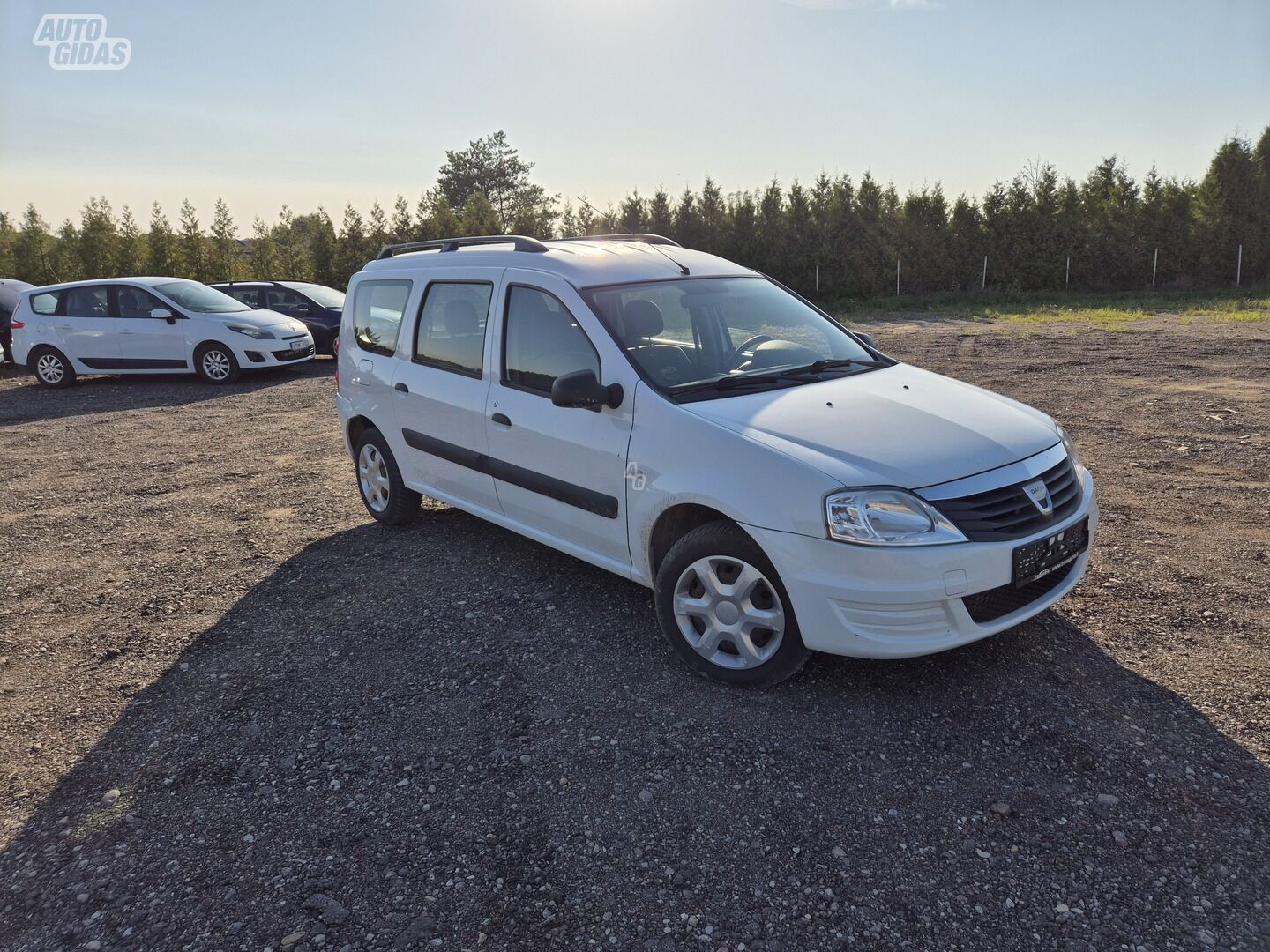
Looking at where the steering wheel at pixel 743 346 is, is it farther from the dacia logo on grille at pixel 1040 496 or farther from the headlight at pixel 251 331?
the headlight at pixel 251 331

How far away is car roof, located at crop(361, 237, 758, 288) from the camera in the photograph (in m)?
4.48

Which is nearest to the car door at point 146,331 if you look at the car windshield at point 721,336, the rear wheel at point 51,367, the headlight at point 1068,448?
the rear wheel at point 51,367

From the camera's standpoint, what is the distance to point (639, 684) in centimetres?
380

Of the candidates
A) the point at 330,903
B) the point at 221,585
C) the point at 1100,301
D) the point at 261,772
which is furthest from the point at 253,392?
the point at 1100,301

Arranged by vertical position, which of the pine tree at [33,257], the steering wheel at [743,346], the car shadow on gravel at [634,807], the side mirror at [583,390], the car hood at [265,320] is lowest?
the car shadow on gravel at [634,807]

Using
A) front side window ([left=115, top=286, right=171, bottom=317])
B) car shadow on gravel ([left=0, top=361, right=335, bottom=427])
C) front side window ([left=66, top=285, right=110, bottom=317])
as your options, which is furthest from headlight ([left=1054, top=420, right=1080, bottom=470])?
front side window ([left=66, top=285, right=110, bottom=317])

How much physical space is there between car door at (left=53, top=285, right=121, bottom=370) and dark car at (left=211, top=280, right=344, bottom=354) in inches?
93.3

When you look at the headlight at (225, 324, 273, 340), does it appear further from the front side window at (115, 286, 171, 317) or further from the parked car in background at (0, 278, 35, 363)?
the parked car in background at (0, 278, 35, 363)

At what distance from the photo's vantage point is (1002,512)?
11.1 feet

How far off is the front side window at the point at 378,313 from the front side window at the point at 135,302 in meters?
9.34

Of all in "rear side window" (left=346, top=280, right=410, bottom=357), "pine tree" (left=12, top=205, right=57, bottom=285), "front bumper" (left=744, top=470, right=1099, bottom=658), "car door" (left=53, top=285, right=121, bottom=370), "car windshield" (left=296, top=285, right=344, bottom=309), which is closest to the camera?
"front bumper" (left=744, top=470, right=1099, bottom=658)

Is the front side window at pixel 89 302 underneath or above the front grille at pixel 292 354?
above

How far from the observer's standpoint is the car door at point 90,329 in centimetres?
1366

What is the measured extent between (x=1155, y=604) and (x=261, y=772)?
158 inches
